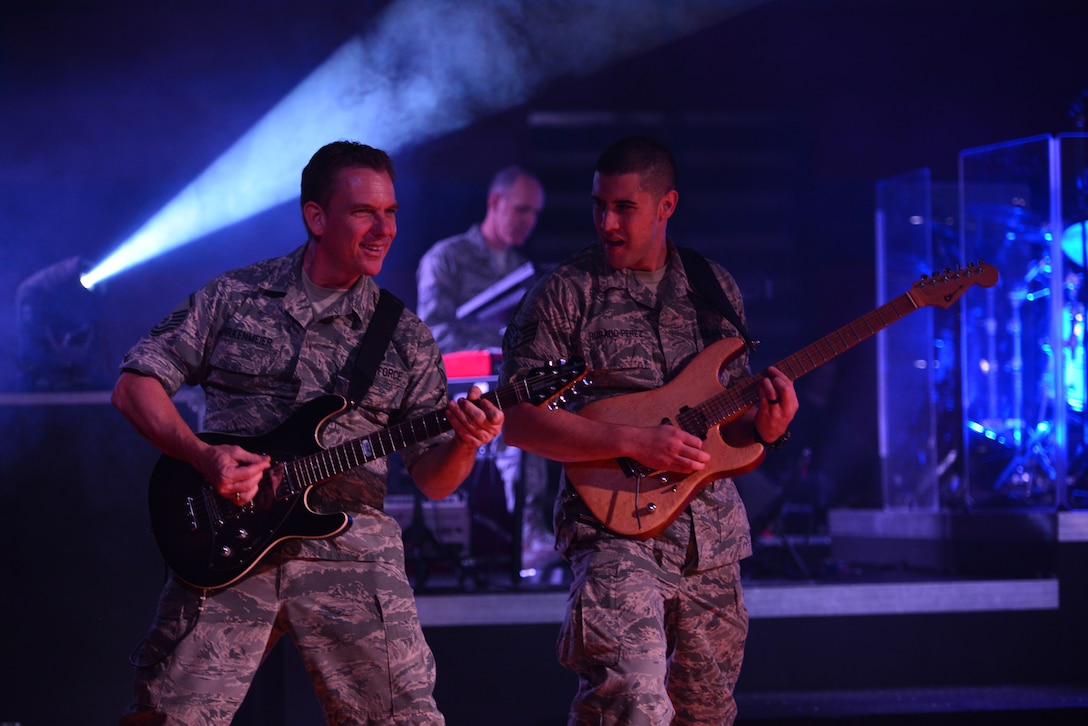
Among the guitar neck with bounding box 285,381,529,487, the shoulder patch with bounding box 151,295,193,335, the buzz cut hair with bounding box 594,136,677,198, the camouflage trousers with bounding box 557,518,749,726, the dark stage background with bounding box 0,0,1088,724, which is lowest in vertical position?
the camouflage trousers with bounding box 557,518,749,726

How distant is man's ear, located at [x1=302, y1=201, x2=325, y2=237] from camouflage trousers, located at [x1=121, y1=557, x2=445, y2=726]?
3.66ft

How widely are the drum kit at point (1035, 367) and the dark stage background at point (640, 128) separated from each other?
6.66 ft

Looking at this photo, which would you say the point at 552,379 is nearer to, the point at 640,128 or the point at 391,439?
the point at 391,439

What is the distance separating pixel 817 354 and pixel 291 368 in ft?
6.00

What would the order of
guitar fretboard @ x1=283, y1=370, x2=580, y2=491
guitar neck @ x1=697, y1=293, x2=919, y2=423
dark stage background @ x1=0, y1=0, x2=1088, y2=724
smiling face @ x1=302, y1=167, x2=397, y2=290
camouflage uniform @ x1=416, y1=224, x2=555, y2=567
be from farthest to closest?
dark stage background @ x1=0, y1=0, x2=1088, y2=724, camouflage uniform @ x1=416, y1=224, x2=555, y2=567, guitar neck @ x1=697, y1=293, x2=919, y2=423, smiling face @ x1=302, y1=167, x2=397, y2=290, guitar fretboard @ x1=283, y1=370, x2=580, y2=491

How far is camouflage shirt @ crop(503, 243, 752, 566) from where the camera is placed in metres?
3.83

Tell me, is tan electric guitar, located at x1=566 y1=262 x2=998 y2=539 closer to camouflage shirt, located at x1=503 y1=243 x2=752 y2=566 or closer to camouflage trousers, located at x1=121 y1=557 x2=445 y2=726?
camouflage shirt, located at x1=503 y1=243 x2=752 y2=566

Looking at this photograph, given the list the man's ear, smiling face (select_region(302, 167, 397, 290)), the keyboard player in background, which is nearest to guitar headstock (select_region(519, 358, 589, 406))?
smiling face (select_region(302, 167, 397, 290))

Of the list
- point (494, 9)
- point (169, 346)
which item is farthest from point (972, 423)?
point (169, 346)

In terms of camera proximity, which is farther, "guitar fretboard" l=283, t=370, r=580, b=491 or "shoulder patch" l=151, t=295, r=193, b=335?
"shoulder patch" l=151, t=295, r=193, b=335

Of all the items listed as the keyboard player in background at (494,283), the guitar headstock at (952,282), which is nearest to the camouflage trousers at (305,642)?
the guitar headstock at (952,282)

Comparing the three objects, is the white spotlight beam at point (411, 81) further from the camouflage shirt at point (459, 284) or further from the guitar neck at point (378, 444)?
the guitar neck at point (378, 444)

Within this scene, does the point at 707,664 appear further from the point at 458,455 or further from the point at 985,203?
the point at 985,203

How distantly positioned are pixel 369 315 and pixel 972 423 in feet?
Answer: 16.4
